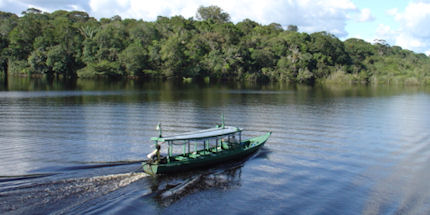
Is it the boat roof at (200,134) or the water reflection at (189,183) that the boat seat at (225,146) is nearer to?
the boat roof at (200,134)

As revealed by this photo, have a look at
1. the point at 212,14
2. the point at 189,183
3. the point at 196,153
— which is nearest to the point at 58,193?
the point at 189,183

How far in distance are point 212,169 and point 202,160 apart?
1207 mm

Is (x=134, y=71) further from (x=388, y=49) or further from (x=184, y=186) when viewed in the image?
(x=388, y=49)

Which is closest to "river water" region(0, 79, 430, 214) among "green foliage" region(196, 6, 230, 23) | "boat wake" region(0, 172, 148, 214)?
"boat wake" region(0, 172, 148, 214)

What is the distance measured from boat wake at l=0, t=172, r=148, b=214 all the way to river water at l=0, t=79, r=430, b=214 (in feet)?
0.17

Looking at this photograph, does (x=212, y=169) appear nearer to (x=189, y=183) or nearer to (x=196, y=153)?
(x=196, y=153)

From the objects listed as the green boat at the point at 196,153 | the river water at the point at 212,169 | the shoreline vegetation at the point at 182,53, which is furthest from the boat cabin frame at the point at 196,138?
the shoreline vegetation at the point at 182,53

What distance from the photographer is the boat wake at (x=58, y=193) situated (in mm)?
17250

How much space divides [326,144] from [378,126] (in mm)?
13149

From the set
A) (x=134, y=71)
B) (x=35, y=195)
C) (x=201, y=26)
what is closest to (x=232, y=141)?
(x=35, y=195)

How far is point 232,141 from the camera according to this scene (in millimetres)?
27422

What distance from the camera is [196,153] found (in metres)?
25.3

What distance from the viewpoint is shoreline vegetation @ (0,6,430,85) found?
362 ft

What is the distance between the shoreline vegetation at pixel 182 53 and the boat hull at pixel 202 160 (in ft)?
291
